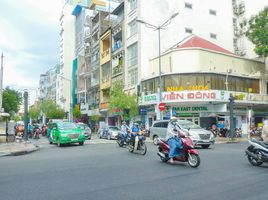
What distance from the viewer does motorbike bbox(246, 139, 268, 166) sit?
9955 mm

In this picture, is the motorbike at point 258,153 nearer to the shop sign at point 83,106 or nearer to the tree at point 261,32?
the tree at point 261,32

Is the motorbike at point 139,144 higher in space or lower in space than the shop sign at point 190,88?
lower

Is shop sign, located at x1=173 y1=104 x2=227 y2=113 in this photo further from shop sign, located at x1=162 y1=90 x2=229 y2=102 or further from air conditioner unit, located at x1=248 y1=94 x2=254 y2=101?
air conditioner unit, located at x1=248 y1=94 x2=254 y2=101

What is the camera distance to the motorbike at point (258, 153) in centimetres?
995

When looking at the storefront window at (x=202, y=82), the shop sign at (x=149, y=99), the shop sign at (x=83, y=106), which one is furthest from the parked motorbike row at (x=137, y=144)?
the shop sign at (x=83, y=106)

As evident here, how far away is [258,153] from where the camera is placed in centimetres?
1021

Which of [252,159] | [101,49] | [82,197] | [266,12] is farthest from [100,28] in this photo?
[82,197]

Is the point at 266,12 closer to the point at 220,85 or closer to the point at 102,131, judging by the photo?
the point at 220,85

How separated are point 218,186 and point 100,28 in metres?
47.0

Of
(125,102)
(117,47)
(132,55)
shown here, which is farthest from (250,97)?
(117,47)

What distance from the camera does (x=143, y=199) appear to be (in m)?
5.77

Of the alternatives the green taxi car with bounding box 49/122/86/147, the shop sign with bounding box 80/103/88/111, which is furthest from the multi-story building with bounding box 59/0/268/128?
the green taxi car with bounding box 49/122/86/147

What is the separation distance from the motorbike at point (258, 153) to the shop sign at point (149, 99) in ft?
74.9

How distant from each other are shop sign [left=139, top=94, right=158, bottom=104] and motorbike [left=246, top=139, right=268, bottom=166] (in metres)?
22.8
